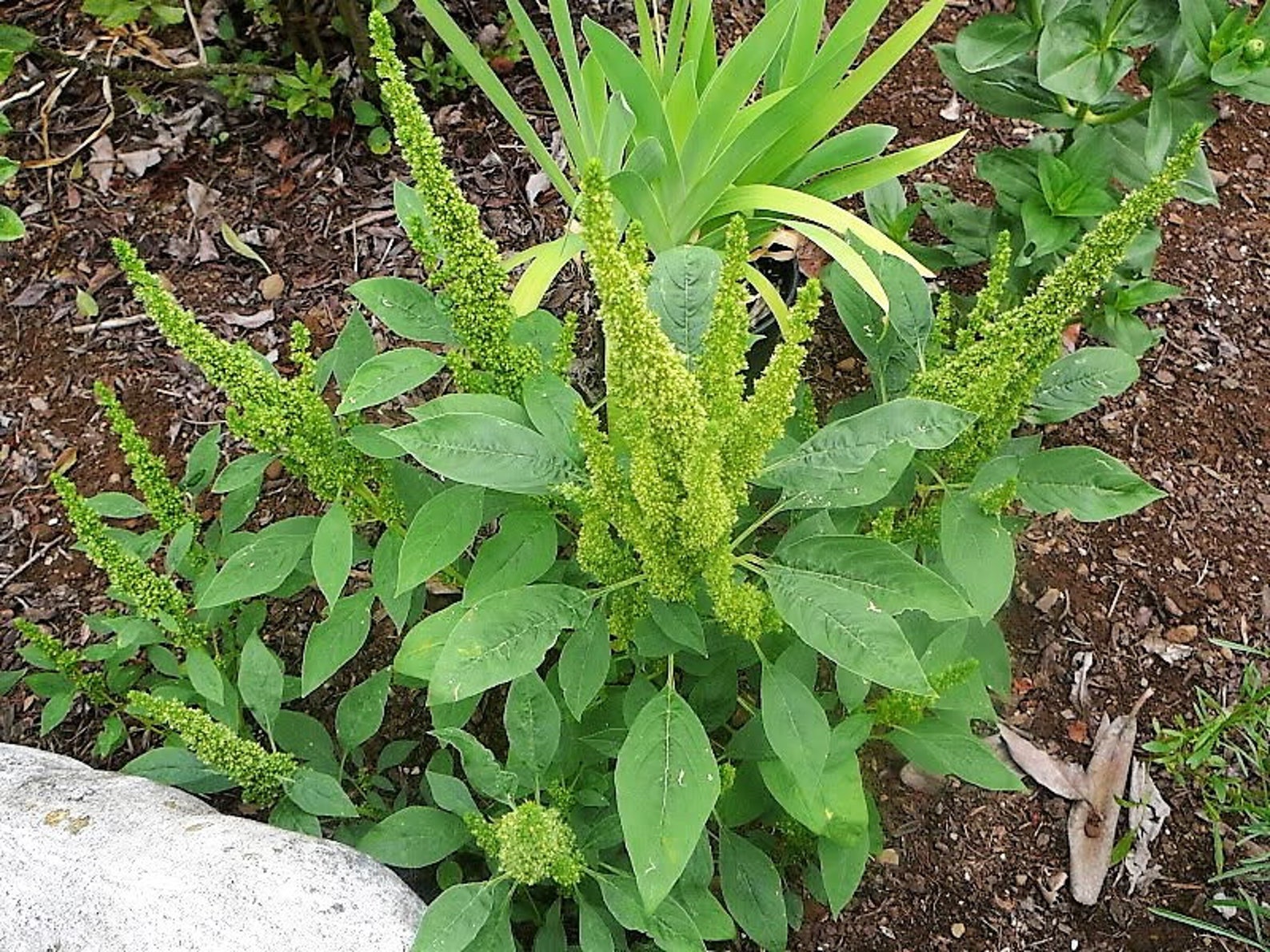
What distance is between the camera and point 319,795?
173cm

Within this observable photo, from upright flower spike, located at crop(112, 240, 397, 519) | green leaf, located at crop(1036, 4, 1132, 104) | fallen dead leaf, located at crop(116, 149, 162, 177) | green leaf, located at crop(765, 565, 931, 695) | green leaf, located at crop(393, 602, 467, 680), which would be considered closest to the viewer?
green leaf, located at crop(765, 565, 931, 695)

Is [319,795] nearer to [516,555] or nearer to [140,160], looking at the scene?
[516,555]

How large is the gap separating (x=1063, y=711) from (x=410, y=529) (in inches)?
60.3

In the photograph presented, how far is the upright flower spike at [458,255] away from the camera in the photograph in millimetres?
1351

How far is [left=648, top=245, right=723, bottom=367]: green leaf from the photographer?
1491 mm

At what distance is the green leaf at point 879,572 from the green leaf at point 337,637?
2.19 ft

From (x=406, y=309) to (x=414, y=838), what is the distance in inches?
30.3

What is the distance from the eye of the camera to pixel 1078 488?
1.67 meters

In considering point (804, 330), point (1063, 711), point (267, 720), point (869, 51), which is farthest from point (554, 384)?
point (869, 51)

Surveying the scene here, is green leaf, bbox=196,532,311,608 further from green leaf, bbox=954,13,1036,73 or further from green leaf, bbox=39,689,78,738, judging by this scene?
green leaf, bbox=954,13,1036,73

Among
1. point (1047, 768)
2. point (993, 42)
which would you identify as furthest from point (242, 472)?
point (1047, 768)

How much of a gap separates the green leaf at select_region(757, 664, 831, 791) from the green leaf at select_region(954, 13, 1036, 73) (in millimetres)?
1197

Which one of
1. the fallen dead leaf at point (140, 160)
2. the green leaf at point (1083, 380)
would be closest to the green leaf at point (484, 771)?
the green leaf at point (1083, 380)

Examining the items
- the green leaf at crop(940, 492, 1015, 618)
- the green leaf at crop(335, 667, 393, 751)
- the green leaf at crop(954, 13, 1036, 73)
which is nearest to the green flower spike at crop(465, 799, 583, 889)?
the green leaf at crop(335, 667, 393, 751)
